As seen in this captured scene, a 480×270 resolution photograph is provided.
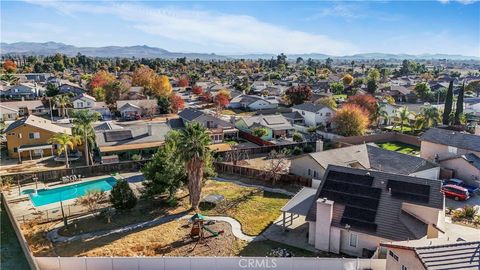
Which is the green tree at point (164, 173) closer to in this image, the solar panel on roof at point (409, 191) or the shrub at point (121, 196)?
the shrub at point (121, 196)

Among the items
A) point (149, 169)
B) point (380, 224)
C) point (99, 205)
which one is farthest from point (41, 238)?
point (380, 224)

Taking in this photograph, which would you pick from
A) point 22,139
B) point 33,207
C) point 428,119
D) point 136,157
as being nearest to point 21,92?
point 22,139

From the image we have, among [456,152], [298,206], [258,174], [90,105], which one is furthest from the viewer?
[90,105]

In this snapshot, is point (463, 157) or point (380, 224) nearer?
point (380, 224)

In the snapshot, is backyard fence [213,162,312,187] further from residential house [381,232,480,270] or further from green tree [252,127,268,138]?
residential house [381,232,480,270]

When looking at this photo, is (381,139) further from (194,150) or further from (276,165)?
(194,150)

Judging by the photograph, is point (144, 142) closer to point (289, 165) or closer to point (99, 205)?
point (99, 205)
